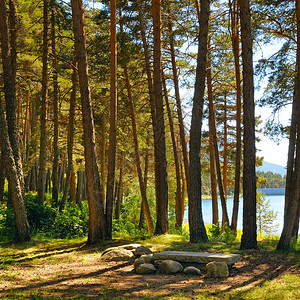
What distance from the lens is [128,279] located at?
707cm

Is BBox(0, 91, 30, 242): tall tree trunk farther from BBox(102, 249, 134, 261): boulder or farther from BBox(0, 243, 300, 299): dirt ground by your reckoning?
BBox(102, 249, 134, 261): boulder

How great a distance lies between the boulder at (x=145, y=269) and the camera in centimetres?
762

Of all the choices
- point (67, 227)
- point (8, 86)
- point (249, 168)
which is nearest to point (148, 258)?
point (249, 168)

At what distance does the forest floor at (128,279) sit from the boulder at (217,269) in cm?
17

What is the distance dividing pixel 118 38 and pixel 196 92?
16.6 feet

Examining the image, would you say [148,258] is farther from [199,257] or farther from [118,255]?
[199,257]

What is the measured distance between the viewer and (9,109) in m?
11.2

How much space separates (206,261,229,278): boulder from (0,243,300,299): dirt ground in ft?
0.45

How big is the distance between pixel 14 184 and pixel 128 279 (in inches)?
218

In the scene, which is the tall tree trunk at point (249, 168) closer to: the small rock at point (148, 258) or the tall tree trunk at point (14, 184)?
the small rock at point (148, 258)

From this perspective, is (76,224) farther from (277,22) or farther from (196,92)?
(277,22)

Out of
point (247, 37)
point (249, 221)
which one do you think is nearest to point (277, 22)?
point (247, 37)

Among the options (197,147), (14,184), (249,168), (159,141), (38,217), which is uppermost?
(159,141)

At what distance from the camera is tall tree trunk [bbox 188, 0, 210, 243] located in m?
10.6
